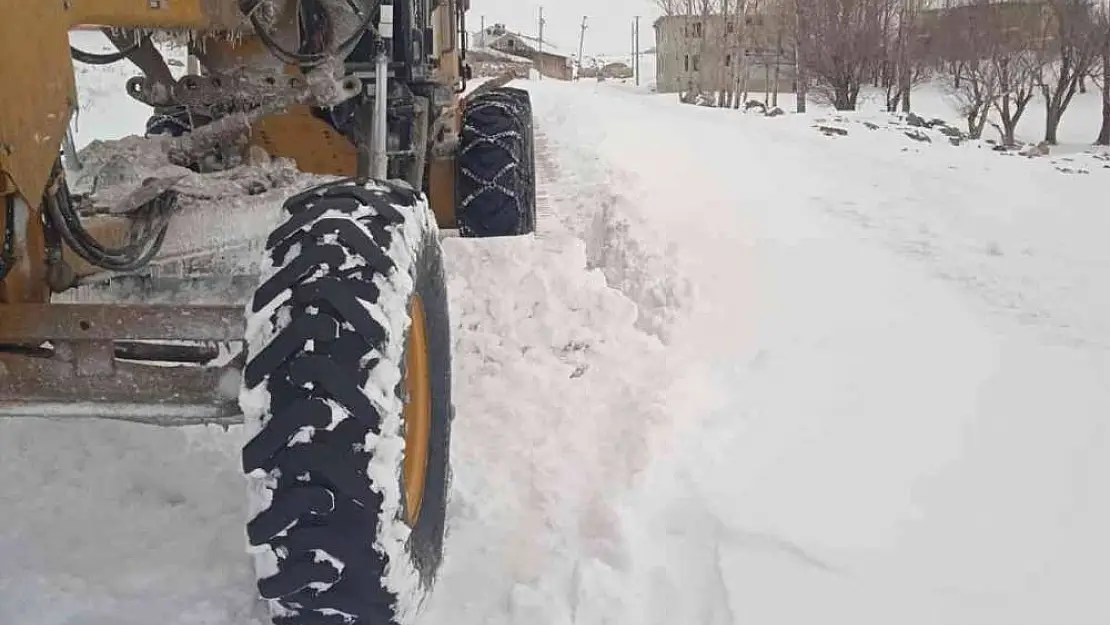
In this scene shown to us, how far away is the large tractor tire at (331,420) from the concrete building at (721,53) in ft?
140

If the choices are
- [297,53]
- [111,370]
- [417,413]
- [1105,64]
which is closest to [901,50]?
[1105,64]

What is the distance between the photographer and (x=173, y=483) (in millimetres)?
3592

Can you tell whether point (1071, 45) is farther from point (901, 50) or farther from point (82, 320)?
point (82, 320)

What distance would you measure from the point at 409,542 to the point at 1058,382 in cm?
308

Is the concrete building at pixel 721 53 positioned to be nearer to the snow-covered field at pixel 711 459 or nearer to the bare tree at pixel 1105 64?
the bare tree at pixel 1105 64

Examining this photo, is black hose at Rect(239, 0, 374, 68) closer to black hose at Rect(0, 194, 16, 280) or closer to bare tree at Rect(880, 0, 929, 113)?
black hose at Rect(0, 194, 16, 280)

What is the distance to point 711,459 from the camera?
365 centimetres

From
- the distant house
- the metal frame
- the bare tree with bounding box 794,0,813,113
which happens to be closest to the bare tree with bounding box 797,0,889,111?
the bare tree with bounding box 794,0,813,113

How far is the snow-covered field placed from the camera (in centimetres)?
292

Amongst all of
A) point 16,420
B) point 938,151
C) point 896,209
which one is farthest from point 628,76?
point 16,420

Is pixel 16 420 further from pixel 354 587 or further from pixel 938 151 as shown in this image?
pixel 938 151

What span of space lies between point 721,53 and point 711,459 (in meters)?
43.1

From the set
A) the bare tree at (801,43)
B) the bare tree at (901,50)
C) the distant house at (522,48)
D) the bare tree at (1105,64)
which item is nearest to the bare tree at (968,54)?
the bare tree at (901,50)

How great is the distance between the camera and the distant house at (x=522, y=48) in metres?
65.9
